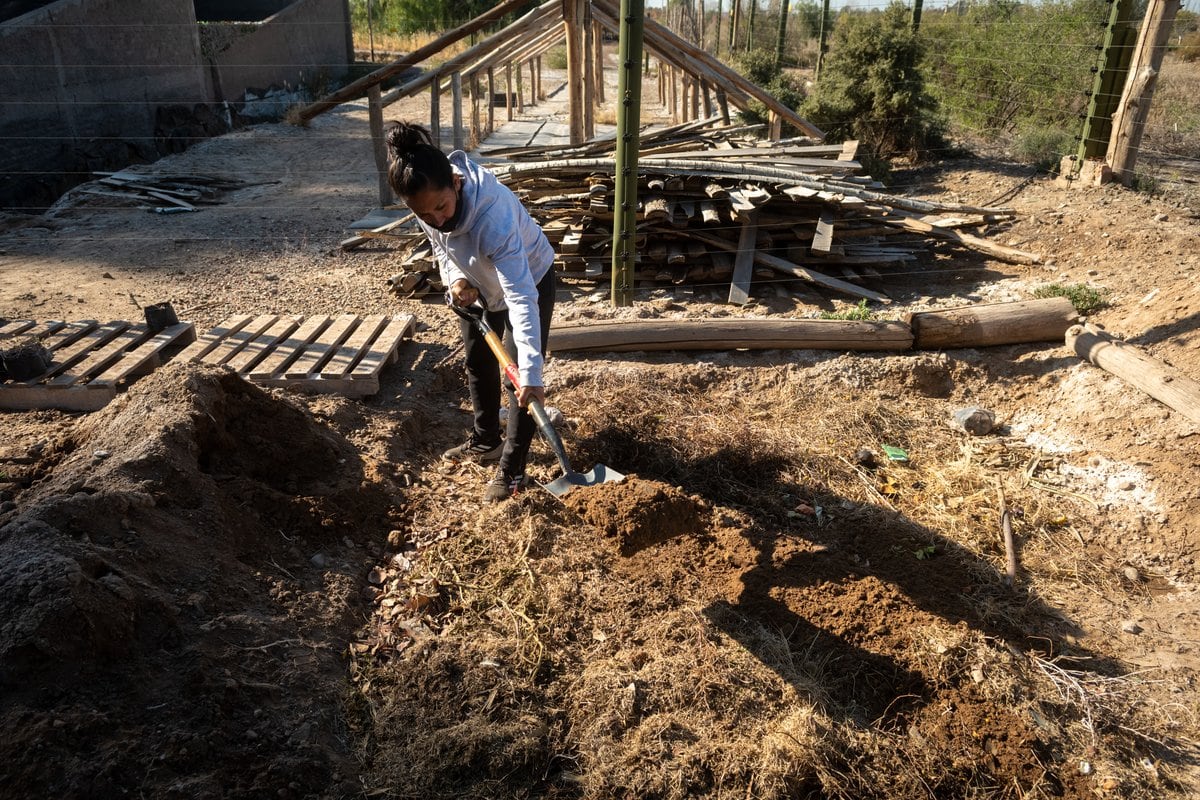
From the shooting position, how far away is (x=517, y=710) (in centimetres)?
286

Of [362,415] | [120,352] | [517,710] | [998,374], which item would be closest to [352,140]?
[120,352]

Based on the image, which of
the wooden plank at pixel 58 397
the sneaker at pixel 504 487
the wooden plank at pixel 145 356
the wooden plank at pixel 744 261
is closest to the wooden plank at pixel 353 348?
the wooden plank at pixel 145 356

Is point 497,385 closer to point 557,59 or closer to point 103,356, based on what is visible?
point 103,356

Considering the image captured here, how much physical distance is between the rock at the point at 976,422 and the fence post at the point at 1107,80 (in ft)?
17.0

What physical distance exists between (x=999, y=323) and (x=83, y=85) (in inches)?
515

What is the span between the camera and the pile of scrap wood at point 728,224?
6723 millimetres

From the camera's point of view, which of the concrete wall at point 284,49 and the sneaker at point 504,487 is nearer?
the sneaker at point 504,487

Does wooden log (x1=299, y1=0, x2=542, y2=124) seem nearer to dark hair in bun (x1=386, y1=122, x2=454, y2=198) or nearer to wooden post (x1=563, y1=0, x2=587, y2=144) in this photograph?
wooden post (x1=563, y1=0, x2=587, y2=144)

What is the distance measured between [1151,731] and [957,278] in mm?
4921

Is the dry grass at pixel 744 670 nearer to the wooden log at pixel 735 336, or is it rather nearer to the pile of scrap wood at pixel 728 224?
the wooden log at pixel 735 336

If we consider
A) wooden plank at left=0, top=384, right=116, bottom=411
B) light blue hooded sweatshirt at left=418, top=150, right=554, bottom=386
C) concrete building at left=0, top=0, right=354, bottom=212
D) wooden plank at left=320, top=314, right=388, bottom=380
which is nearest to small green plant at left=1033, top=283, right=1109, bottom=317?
light blue hooded sweatshirt at left=418, top=150, right=554, bottom=386

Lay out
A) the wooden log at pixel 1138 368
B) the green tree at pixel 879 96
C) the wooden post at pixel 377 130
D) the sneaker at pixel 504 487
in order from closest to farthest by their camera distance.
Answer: the sneaker at pixel 504 487
the wooden log at pixel 1138 368
the wooden post at pixel 377 130
the green tree at pixel 879 96

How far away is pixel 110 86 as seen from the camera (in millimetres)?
12391

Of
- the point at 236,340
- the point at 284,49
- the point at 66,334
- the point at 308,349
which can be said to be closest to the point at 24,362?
the point at 66,334
